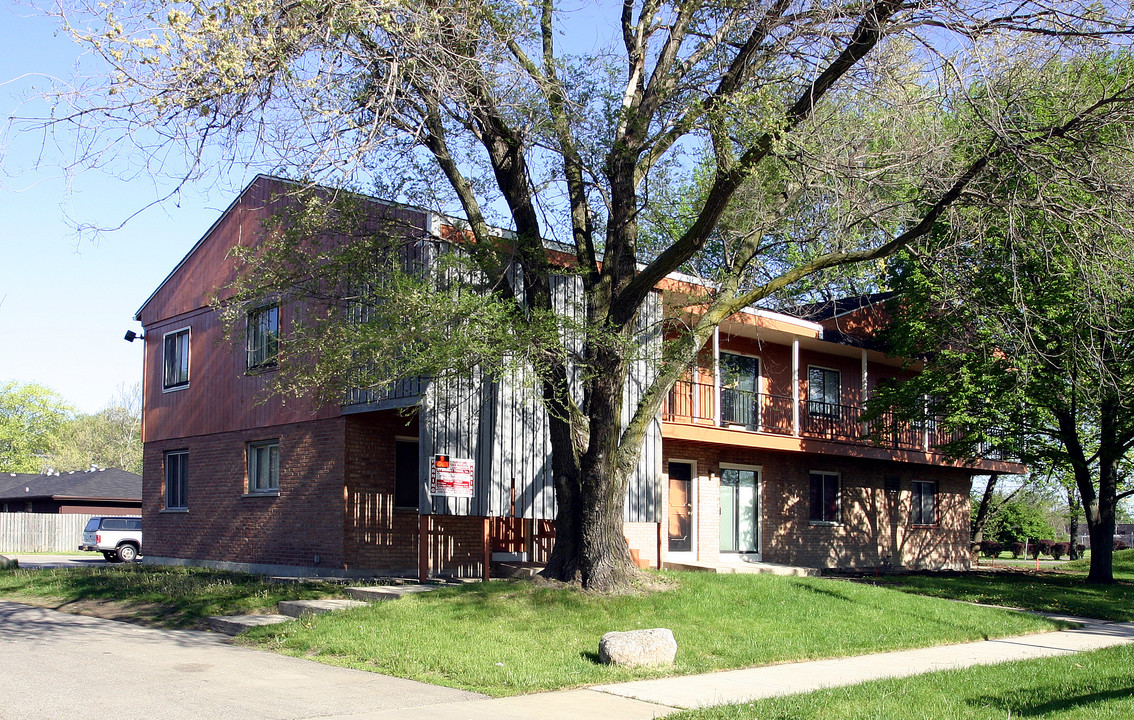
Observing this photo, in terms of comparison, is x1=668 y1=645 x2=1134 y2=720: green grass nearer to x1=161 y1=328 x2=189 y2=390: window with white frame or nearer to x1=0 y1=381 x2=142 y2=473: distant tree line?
x1=161 y1=328 x2=189 y2=390: window with white frame

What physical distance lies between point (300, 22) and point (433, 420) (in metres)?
7.28

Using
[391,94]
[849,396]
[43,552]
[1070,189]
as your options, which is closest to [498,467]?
[391,94]

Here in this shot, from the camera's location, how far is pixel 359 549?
1769 cm

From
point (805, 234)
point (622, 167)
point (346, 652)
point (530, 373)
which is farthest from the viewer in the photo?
point (805, 234)

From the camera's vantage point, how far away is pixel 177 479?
22906 mm

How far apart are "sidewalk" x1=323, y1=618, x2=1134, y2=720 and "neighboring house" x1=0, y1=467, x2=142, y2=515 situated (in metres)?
36.3

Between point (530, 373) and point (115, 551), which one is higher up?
point (530, 373)

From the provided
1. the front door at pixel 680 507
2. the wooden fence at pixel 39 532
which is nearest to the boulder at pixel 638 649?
the front door at pixel 680 507

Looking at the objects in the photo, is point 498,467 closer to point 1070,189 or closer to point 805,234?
point 805,234

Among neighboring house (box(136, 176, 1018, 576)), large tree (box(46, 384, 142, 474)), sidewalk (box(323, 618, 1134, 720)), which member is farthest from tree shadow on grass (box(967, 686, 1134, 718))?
large tree (box(46, 384, 142, 474))

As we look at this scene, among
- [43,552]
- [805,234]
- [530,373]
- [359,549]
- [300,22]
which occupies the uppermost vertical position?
[300,22]

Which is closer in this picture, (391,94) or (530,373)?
(391,94)

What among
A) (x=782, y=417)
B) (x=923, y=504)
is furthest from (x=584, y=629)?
(x=923, y=504)

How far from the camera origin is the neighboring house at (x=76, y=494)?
4088 cm
